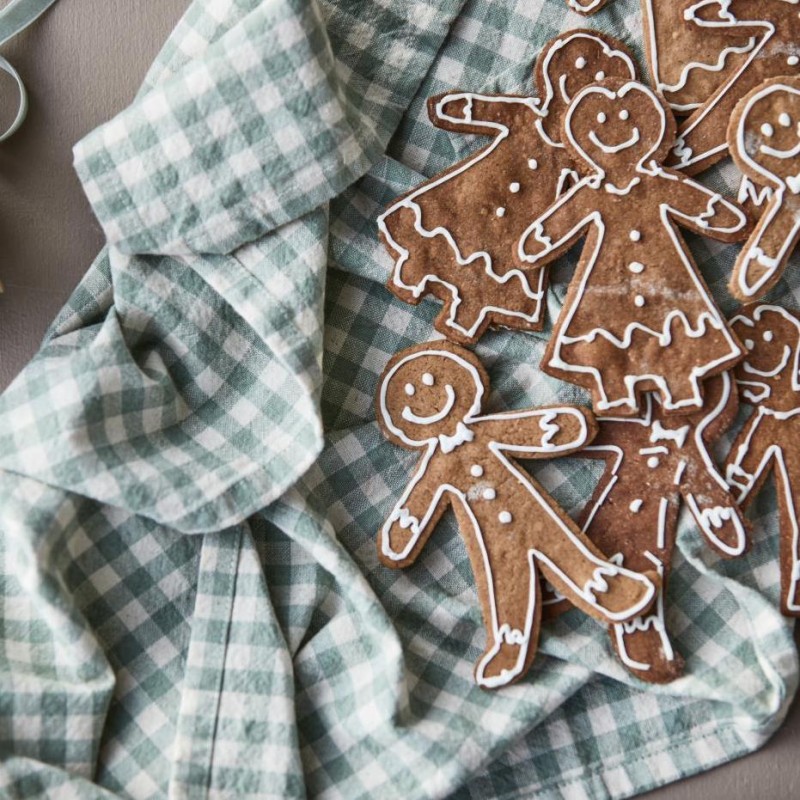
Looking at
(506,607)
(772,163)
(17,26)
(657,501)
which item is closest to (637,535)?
(657,501)

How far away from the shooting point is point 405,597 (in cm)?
91

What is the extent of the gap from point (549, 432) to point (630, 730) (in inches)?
11.4

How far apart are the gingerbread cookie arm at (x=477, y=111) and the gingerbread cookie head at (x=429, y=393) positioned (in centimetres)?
21

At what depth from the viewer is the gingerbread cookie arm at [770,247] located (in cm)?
85

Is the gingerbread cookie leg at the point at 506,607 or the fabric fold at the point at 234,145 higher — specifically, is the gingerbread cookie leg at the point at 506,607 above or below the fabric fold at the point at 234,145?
below

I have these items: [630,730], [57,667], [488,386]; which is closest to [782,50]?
[488,386]

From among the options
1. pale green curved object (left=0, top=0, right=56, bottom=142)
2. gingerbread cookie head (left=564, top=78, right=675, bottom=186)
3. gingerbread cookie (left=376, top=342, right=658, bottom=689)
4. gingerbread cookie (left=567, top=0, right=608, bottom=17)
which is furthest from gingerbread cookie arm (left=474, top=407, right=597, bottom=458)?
pale green curved object (left=0, top=0, right=56, bottom=142)

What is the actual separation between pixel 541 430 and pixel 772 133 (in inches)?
13.4

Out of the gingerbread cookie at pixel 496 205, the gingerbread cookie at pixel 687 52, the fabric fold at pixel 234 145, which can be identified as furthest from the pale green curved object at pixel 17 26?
the gingerbread cookie at pixel 687 52

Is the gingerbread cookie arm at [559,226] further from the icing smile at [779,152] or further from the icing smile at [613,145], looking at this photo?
Result: the icing smile at [779,152]

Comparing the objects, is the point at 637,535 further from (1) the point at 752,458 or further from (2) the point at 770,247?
(2) the point at 770,247

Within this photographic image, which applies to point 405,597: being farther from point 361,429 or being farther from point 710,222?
point 710,222

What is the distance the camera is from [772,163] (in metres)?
0.85

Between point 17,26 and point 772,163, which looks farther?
point 17,26
